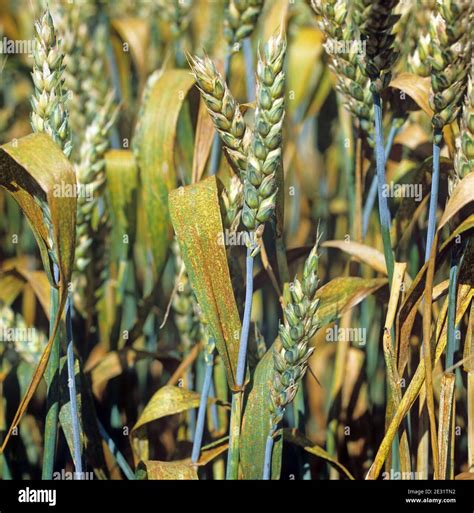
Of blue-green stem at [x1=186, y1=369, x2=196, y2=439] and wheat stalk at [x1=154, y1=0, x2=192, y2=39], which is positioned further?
wheat stalk at [x1=154, y1=0, x2=192, y2=39]

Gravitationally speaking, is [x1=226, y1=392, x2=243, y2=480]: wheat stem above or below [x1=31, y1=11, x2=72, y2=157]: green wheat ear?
below

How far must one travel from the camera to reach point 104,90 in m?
1.93

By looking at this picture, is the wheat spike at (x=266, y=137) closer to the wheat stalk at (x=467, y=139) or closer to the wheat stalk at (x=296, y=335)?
the wheat stalk at (x=296, y=335)

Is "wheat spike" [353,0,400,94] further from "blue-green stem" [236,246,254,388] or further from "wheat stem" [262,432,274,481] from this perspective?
"wheat stem" [262,432,274,481]

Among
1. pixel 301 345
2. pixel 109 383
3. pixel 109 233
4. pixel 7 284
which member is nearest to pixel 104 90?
pixel 109 233

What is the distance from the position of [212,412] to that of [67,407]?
12.3 inches

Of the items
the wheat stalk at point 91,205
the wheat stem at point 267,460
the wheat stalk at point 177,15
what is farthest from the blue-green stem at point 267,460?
the wheat stalk at point 177,15

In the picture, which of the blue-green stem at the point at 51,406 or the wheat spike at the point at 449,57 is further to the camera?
the blue-green stem at the point at 51,406

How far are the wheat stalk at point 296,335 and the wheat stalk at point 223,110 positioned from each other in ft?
0.58

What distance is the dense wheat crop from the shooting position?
104 cm

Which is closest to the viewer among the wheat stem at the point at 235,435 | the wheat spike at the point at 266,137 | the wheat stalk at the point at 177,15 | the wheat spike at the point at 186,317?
the wheat spike at the point at 266,137

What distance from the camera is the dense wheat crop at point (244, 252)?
3.42ft

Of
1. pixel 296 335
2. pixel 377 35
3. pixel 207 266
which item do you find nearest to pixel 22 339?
pixel 207 266

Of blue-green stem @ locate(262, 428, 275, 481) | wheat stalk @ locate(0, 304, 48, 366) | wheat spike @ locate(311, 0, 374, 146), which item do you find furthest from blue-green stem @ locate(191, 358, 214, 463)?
wheat spike @ locate(311, 0, 374, 146)
